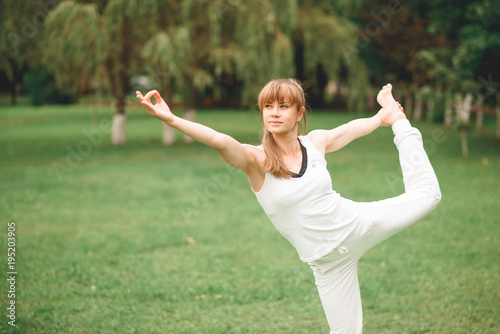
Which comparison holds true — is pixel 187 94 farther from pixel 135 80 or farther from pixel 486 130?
pixel 486 130

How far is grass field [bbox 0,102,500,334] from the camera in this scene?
389 centimetres

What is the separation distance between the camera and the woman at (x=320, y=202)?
245 centimetres

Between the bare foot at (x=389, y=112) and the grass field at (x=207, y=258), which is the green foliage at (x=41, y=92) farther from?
the bare foot at (x=389, y=112)

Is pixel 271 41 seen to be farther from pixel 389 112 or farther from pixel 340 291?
pixel 340 291

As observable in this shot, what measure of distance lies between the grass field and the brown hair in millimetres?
1844

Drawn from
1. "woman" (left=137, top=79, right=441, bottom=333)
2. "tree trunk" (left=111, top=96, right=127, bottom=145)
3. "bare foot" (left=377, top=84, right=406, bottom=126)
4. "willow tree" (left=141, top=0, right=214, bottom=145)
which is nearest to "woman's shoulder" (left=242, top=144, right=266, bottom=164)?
"woman" (left=137, top=79, right=441, bottom=333)

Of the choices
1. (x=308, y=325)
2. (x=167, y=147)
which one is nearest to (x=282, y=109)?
(x=308, y=325)

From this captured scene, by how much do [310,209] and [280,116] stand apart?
542 millimetres

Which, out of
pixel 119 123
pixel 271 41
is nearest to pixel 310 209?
pixel 271 41

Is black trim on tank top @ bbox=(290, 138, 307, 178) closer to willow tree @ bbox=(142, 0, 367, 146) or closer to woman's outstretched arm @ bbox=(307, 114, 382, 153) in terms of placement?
woman's outstretched arm @ bbox=(307, 114, 382, 153)

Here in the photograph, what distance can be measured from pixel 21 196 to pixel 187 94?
7294mm

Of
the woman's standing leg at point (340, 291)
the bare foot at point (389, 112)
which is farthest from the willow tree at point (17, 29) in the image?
the woman's standing leg at point (340, 291)

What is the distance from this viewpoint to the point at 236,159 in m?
2.34

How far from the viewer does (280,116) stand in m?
2.50
